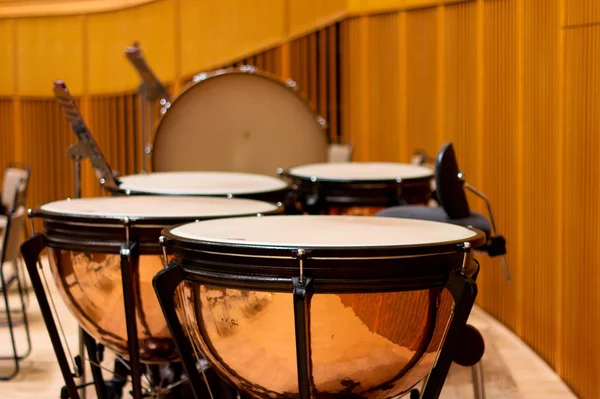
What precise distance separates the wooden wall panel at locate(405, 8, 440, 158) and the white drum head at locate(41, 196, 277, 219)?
114 inches

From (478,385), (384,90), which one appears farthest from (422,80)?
(478,385)

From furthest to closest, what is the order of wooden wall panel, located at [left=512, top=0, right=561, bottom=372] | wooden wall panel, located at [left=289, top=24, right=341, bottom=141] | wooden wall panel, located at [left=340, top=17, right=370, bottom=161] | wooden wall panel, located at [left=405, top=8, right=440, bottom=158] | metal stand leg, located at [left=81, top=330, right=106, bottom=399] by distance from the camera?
wooden wall panel, located at [left=289, top=24, right=341, bottom=141] → wooden wall panel, located at [left=340, top=17, right=370, bottom=161] → wooden wall panel, located at [left=405, top=8, right=440, bottom=158] → wooden wall panel, located at [left=512, top=0, right=561, bottom=372] → metal stand leg, located at [left=81, top=330, right=106, bottom=399]

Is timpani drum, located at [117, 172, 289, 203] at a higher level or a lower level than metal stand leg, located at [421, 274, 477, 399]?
higher

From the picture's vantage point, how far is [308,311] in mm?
1485

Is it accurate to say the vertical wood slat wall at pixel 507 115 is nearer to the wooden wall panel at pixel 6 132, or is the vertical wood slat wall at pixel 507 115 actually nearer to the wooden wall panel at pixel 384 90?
the wooden wall panel at pixel 384 90

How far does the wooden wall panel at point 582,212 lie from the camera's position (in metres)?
2.94

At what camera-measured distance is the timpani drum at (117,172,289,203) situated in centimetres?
255

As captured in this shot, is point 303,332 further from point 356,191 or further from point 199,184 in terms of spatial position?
point 356,191

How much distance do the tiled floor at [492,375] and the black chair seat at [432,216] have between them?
0.71 metres

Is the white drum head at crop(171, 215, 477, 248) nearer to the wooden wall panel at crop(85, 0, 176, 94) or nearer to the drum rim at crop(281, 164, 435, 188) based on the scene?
the drum rim at crop(281, 164, 435, 188)

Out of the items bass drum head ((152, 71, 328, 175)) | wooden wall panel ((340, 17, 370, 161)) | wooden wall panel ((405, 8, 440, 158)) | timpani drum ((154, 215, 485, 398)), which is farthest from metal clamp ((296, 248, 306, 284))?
wooden wall panel ((340, 17, 370, 161))

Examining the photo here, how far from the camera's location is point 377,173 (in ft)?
10.6

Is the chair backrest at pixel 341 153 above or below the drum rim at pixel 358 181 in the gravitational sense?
above

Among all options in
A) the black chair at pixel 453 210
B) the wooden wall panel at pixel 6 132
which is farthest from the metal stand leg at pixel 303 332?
the wooden wall panel at pixel 6 132
